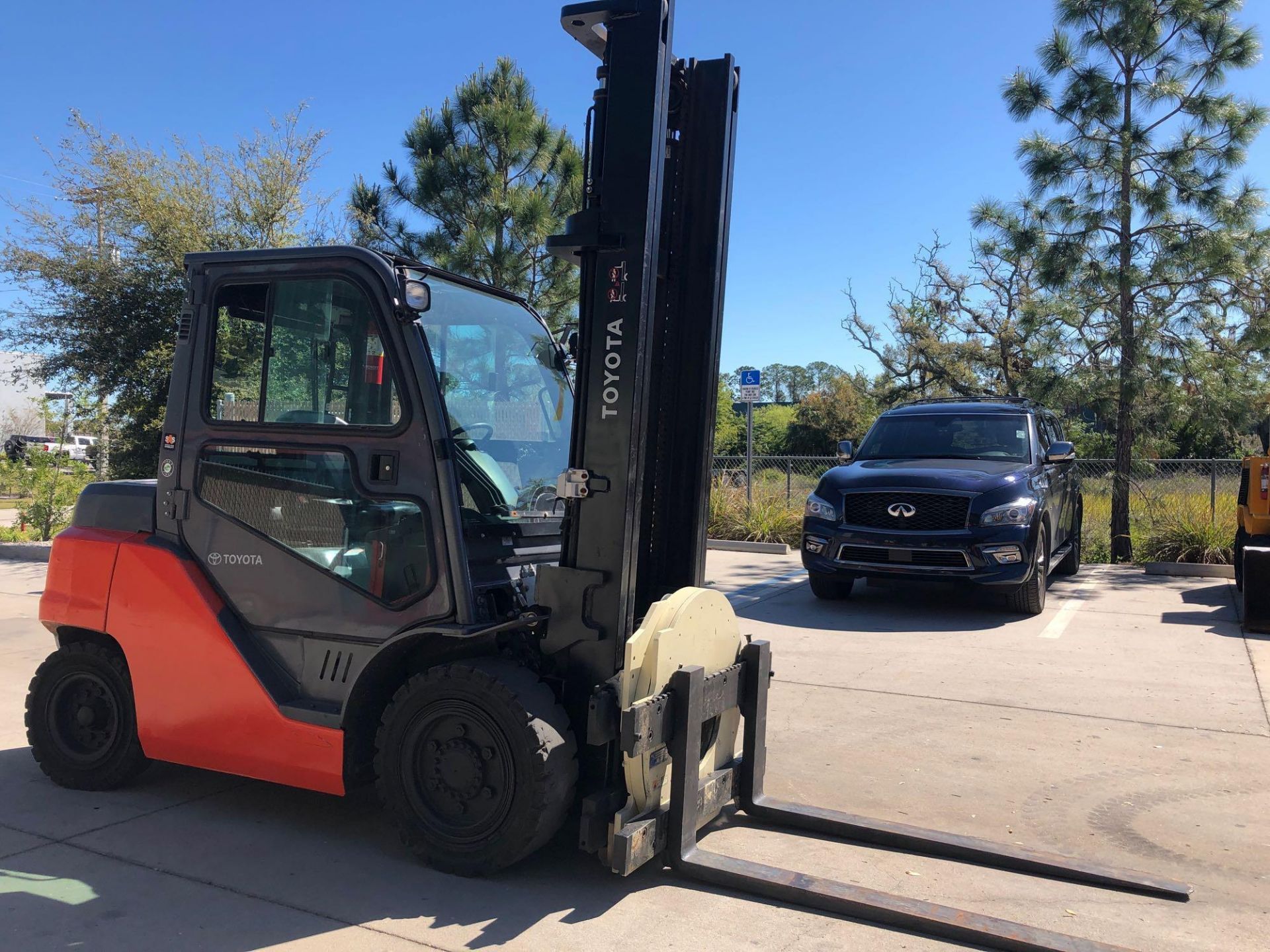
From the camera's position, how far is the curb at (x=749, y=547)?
47.4 feet

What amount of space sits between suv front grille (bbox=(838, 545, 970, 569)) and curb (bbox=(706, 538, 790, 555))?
501cm

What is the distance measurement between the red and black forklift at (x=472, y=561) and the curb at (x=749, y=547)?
10.2 m

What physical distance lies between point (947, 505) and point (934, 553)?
479 millimetres

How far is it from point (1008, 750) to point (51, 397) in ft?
47.7

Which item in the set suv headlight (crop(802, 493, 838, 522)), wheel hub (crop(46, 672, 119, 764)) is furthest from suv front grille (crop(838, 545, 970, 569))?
wheel hub (crop(46, 672, 119, 764))

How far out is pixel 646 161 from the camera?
361 cm

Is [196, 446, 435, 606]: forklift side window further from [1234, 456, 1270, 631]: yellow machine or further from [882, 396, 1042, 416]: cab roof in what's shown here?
[882, 396, 1042, 416]: cab roof

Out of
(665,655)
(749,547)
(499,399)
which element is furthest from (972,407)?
(665,655)

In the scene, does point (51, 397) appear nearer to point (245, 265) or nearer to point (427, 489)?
point (245, 265)

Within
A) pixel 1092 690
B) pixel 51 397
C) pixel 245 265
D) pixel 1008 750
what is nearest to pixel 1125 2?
pixel 1092 690

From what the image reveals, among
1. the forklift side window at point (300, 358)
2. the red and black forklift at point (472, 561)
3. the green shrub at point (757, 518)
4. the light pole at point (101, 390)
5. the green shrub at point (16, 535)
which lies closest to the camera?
the red and black forklift at point (472, 561)

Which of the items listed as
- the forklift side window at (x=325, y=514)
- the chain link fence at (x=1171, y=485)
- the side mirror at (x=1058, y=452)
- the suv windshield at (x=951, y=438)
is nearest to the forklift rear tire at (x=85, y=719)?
the forklift side window at (x=325, y=514)

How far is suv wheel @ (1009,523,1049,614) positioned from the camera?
911 cm

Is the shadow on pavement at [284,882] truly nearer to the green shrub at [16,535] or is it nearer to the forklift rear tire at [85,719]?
the forklift rear tire at [85,719]
